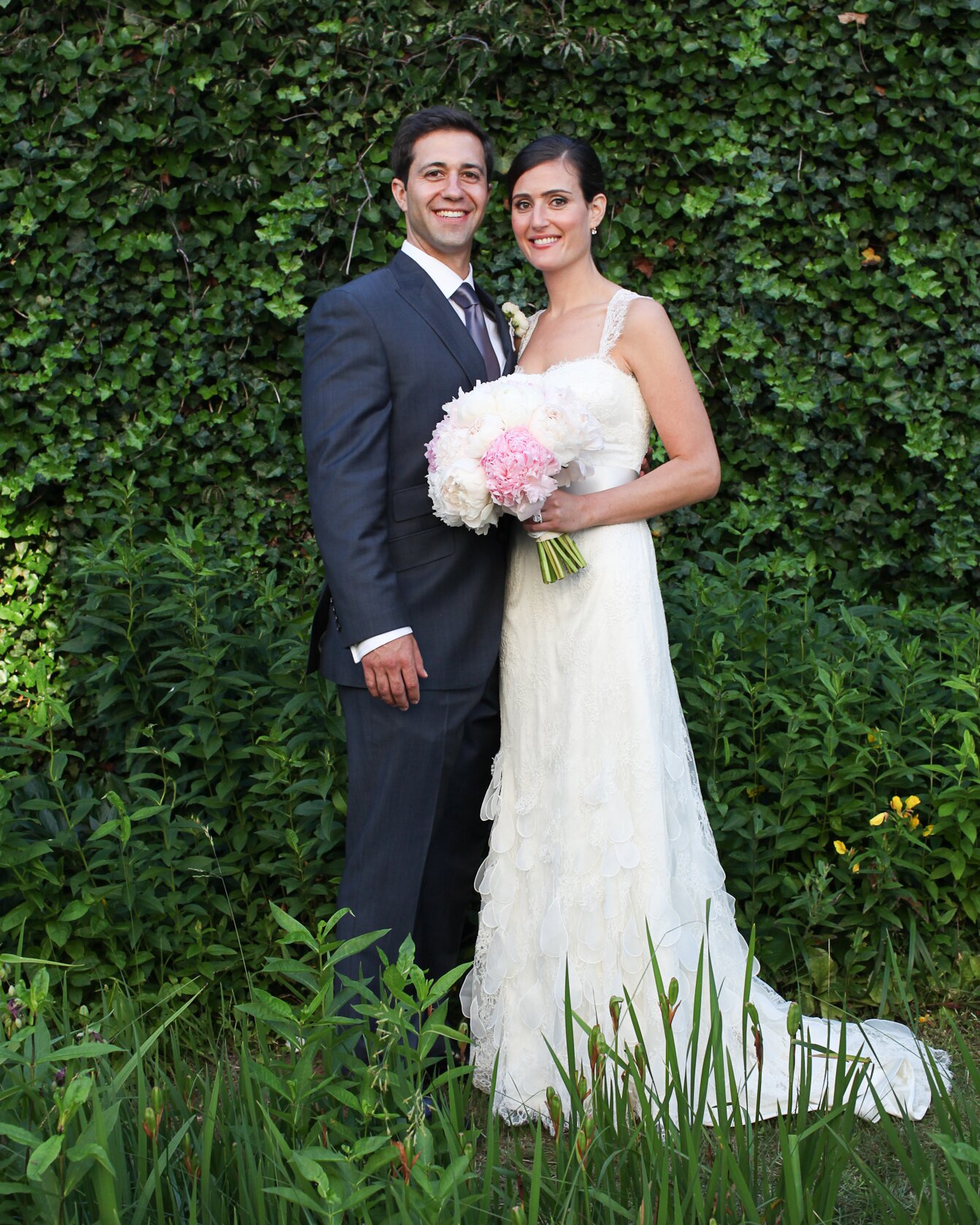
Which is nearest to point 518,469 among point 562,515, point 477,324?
point 562,515

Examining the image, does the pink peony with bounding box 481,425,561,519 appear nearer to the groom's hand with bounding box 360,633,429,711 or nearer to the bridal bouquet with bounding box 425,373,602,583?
the bridal bouquet with bounding box 425,373,602,583

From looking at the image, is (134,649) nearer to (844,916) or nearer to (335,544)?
(335,544)

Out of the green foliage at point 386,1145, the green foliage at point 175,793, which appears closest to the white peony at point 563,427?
the green foliage at point 175,793

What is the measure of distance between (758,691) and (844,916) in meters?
0.72

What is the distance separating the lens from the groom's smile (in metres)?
2.96

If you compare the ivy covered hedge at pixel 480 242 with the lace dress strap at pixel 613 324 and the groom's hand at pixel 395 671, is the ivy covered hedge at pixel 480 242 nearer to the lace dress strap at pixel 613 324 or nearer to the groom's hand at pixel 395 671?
the lace dress strap at pixel 613 324

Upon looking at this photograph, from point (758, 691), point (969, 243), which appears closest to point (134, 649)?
point (758, 691)

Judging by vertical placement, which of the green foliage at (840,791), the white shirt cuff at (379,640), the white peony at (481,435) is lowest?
the green foliage at (840,791)

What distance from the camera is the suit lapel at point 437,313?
291 cm

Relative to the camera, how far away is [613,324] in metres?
2.95

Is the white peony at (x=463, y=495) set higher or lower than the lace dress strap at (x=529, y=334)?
lower

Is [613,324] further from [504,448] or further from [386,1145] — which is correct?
[386,1145]

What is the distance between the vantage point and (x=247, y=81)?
173 inches

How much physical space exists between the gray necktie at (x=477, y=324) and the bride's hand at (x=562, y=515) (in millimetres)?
446
